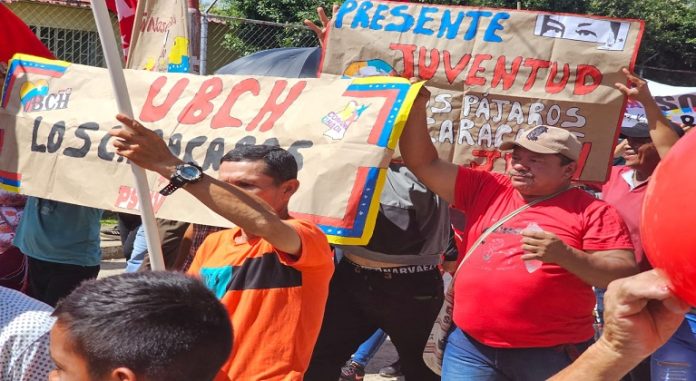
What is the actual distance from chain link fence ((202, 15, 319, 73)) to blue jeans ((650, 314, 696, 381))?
9520 mm

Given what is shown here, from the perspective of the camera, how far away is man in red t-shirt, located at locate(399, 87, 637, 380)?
349 cm

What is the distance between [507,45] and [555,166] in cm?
63

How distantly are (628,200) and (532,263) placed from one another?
1333 mm

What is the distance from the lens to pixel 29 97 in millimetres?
4008

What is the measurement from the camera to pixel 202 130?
3.67m

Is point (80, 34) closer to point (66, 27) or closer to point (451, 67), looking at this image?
point (66, 27)

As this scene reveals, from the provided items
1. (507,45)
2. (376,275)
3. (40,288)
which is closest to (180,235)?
(40,288)

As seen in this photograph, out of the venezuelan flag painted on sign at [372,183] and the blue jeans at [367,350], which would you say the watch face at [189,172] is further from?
the blue jeans at [367,350]

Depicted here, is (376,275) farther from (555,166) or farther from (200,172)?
(200,172)

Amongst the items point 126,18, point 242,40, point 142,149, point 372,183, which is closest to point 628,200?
point 372,183

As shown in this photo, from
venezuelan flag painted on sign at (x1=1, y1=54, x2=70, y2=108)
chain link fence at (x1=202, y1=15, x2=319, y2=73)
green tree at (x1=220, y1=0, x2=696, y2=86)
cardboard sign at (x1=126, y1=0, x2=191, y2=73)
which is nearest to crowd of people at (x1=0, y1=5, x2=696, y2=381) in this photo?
cardboard sign at (x1=126, y1=0, x2=191, y2=73)

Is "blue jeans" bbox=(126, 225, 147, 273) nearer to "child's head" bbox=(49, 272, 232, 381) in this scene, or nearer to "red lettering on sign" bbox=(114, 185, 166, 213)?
"red lettering on sign" bbox=(114, 185, 166, 213)

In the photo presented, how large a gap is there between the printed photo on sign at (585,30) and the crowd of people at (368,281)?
0.65ft

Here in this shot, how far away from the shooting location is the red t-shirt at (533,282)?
138 inches
